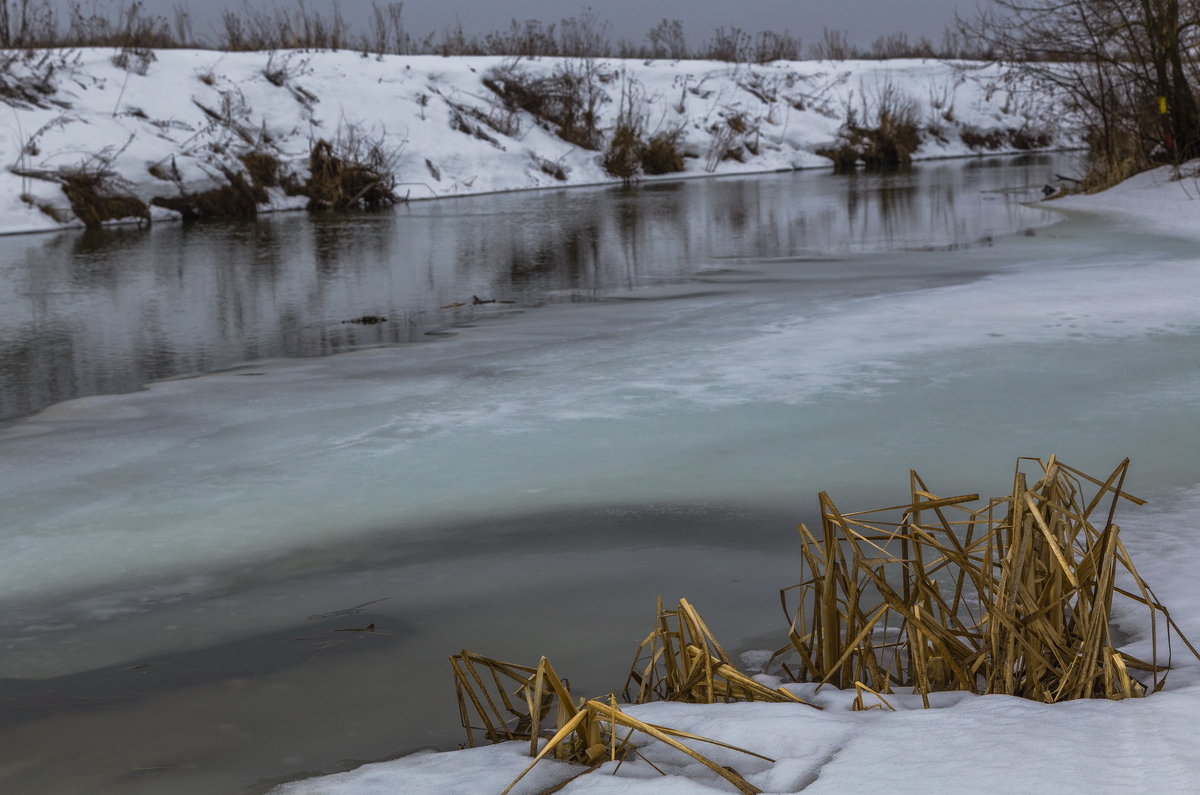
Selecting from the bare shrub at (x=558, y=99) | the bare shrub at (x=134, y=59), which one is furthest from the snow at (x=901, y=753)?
the bare shrub at (x=558, y=99)

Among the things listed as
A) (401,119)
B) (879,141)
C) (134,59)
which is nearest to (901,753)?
(401,119)

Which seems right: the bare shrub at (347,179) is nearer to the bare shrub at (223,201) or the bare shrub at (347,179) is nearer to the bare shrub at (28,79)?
→ the bare shrub at (223,201)

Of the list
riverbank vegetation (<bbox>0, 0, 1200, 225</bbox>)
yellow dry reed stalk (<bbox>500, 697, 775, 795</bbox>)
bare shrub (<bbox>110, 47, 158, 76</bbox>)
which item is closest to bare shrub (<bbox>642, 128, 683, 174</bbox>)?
riverbank vegetation (<bbox>0, 0, 1200, 225</bbox>)

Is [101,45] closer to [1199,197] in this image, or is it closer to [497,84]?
[497,84]

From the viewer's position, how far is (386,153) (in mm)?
17547

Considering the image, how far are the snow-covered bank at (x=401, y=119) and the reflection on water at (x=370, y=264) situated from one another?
1.99 metres

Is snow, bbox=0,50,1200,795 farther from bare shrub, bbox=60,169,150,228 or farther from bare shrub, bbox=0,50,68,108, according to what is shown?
bare shrub, bbox=0,50,68,108

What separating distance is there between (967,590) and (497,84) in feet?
66.5

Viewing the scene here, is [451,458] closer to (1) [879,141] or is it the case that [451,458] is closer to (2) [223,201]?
(2) [223,201]

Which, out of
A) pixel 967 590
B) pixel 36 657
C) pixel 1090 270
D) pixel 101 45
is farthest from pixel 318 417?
pixel 101 45

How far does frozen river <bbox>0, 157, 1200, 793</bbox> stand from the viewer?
7.16 feet

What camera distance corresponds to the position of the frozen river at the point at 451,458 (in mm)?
2184

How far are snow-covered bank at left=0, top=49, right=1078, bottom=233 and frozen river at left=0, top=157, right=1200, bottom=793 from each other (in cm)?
774

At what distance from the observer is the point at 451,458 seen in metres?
3.46
